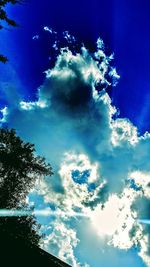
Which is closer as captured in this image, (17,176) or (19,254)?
(19,254)

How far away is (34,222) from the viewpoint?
3653 centimetres

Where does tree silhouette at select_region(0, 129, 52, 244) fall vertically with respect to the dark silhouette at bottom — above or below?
above

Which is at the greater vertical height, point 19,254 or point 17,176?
point 17,176

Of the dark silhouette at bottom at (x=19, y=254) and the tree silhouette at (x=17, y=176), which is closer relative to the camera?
the dark silhouette at bottom at (x=19, y=254)

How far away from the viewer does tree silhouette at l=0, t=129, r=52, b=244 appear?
35.3 meters

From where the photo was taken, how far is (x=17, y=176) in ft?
121

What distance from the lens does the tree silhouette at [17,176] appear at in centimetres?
3534

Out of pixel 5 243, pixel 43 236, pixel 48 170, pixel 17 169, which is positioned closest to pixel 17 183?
pixel 17 169

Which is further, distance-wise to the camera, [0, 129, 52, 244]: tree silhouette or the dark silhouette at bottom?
[0, 129, 52, 244]: tree silhouette

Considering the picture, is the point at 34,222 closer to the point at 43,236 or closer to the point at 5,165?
the point at 43,236

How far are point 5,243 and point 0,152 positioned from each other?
79.2 feet

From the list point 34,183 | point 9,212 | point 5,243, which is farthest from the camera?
point 34,183

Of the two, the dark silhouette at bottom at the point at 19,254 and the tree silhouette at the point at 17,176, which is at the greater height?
the tree silhouette at the point at 17,176

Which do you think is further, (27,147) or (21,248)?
(27,147)
